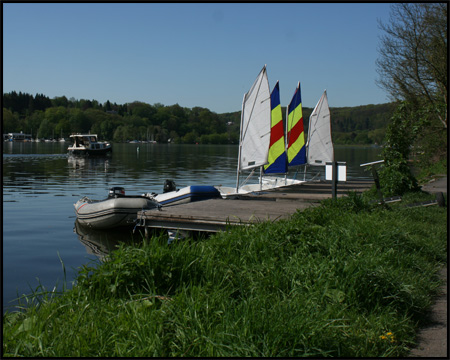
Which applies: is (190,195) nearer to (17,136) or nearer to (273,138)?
(273,138)

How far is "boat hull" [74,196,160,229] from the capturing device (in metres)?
13.0

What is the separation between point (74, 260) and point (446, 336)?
829cm

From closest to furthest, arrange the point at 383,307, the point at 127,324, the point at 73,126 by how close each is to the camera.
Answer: the point at 127,324
the point at 383,307
the point at 73,126

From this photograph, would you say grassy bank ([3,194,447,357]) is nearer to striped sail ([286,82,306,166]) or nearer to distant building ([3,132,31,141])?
striped sail ([286,82,306,166])

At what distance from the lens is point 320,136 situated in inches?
926

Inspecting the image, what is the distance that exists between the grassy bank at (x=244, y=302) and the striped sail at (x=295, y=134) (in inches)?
629

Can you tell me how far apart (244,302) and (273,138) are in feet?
52.2

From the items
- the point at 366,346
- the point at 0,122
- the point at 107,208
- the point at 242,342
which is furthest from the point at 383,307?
the point at 107,208

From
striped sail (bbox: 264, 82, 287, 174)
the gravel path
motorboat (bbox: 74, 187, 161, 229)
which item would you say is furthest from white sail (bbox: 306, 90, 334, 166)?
the gravel path

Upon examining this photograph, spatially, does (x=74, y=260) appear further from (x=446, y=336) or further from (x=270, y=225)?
(x=446, y=336)

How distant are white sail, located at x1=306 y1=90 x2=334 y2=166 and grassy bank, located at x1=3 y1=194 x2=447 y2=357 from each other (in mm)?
17263

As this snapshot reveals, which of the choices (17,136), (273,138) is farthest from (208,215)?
(17,136)

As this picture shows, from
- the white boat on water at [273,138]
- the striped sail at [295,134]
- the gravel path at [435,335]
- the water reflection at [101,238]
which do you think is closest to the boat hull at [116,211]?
the water reflection at [101,238]

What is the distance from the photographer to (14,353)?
3148 mm
